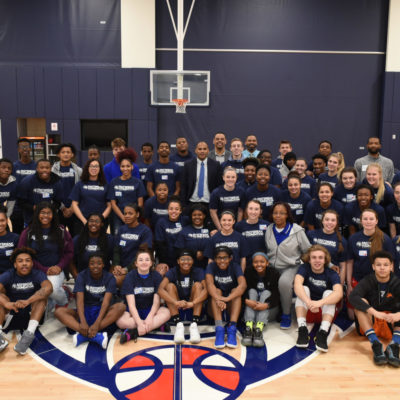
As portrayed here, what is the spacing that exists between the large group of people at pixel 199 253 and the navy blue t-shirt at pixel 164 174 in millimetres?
20

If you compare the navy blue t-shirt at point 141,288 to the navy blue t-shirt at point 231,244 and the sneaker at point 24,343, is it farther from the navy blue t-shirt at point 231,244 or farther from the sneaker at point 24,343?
the sneaker at point 24,343

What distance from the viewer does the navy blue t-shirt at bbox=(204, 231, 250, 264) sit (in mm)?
4609

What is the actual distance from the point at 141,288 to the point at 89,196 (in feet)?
5.11

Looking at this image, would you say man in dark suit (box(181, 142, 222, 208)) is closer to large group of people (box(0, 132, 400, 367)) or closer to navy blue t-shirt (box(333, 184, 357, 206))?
large group of people (box(0, 132, 400, 367))

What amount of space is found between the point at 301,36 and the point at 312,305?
8.55 meters

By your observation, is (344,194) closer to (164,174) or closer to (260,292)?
(260,292)

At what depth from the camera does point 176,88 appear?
34.5ft

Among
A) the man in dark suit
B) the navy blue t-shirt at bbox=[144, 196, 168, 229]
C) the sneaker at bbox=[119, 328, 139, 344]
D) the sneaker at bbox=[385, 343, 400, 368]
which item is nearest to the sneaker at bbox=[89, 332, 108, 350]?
the sneaker at bbox=[119, 328, 139, 344]

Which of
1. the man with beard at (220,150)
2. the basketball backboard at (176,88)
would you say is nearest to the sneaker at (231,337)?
the man with beard at (220,150)

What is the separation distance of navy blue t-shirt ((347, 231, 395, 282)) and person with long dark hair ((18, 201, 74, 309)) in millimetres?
3173

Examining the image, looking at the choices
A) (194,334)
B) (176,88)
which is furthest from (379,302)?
(176,88)

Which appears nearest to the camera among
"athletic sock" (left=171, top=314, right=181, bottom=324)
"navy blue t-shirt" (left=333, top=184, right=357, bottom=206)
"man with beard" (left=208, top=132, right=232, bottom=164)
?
"athletic sock" (left=171, top=314, right=181, bottom=324)

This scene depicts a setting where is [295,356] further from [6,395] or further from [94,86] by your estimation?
[94,86]

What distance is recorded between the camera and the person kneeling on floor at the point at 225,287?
420cm
